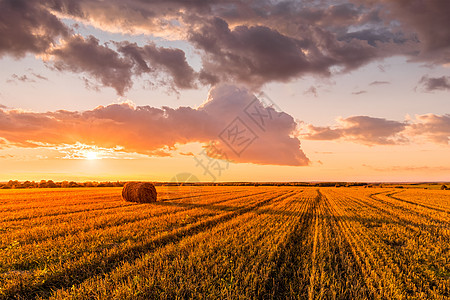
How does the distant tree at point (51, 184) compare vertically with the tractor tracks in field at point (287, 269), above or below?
above

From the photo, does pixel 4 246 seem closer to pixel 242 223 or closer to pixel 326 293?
pixel 242 223

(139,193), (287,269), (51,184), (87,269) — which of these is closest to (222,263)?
(287,269)

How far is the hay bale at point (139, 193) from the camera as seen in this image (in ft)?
75.2

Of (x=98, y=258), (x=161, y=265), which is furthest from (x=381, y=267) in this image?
(x=98, y=258)

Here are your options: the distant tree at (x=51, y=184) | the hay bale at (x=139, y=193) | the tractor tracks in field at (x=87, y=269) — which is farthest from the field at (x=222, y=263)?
the distant tree at (x=51, y=184)

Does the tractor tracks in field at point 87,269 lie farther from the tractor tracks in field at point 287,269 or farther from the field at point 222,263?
the tractor tracks in field at point 287,269

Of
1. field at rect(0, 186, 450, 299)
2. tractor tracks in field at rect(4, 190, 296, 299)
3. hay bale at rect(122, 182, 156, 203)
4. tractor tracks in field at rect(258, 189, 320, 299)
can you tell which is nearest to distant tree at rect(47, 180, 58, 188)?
hay bale at rect(122, 182, 156, 203)

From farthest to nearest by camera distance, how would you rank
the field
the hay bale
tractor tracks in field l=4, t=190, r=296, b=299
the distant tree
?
the distant tree < the hay bale < tractor tracks in field l=4, t=190, r=296, b=299 < the field

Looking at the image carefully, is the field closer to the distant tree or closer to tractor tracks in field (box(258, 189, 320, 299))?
tractor tracks in field (box(258, 189, 320, 299))

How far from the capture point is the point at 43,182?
55.3 metres

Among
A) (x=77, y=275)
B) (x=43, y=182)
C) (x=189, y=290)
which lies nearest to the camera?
(x=189, y=290)

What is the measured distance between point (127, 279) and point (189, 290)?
1677 millimetres

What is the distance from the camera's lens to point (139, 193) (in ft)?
75.3

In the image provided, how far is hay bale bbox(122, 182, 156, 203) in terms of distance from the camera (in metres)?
22.9
